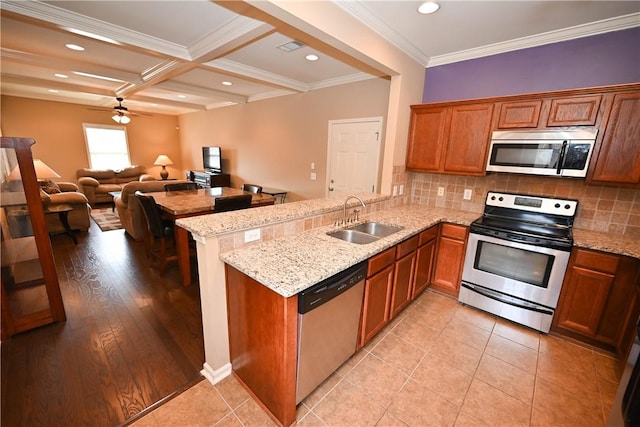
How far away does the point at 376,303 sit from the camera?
2.01 m

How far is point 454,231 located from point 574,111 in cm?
140

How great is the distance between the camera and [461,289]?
8.87ft

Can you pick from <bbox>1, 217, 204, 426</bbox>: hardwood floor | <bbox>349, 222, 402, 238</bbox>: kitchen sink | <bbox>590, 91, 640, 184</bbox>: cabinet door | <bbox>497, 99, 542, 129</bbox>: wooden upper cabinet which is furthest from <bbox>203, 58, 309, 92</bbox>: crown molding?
<bbox>590, 91, 640, 184</bbox>: cabinet door

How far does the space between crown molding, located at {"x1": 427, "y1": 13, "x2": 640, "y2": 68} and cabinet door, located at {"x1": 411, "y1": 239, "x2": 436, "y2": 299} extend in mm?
2074

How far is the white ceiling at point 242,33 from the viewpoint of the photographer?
6.97 feet

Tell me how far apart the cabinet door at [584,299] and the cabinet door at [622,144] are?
812 millimetres

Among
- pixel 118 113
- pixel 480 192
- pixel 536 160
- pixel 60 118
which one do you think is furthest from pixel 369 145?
pixel 60 118

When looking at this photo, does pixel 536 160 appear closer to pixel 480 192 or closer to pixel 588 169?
pixel 588 169

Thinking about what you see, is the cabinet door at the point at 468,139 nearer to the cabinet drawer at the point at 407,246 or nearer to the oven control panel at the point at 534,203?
the oven control panel at the point at 534,203

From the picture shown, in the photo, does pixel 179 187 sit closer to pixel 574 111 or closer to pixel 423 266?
pixel 423 266

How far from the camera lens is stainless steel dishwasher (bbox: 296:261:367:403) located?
Result: 1.41m

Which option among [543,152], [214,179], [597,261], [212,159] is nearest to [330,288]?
[597,261]

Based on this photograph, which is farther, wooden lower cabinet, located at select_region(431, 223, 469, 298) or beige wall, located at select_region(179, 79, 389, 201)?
beige wall, located at select_region(179, 79, 389, 201)

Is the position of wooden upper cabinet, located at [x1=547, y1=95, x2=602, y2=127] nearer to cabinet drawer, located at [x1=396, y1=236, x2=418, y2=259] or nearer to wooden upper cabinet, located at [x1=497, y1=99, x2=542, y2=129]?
wooden upper cabinet, located at [x1=497, y1=99, x2=542, y2=129]
